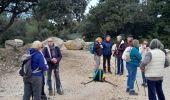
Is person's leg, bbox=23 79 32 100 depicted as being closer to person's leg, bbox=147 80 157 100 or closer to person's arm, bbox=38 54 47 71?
person's arm, bbox=38 54 47 71

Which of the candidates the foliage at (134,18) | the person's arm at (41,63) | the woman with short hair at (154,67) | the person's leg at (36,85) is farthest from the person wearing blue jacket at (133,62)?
the foliage at (134,18)

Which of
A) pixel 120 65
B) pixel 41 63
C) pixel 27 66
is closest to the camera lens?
pixel 27 66

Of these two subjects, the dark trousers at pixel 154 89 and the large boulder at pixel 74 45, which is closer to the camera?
the dark trousers at pixel 154 89

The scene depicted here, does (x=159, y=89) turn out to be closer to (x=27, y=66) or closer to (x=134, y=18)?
(x=27, y=66)

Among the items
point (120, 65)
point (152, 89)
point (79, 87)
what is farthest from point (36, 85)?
point (120, 65)

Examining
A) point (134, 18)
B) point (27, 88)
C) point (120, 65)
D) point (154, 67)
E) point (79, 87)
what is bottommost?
point (79, 87)

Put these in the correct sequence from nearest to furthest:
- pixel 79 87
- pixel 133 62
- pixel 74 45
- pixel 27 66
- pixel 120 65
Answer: pixel 27 66, pixel 133 62, pixel 79 87, pixel 120 65, pixel 74 45

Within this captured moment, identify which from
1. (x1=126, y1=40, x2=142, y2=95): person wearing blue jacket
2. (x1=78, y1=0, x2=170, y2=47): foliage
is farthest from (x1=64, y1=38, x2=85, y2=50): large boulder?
(x1=126, y1=40, x2=142, y2=95): person wearing blue jacket

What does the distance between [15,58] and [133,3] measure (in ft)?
85.2

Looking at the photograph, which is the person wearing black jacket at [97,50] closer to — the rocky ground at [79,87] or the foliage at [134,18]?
the rocky ground at [79,87]

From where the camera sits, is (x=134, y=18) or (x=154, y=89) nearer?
(x=154, y=89)

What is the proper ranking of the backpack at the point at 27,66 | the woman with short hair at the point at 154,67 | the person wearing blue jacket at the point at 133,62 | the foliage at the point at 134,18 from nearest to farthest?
the backpack at the point at 27,66 → the woman with short hair at the point at 154,67 → the person wearing blue jacket at the point at 133,62 → the foliage at the point at 134,18

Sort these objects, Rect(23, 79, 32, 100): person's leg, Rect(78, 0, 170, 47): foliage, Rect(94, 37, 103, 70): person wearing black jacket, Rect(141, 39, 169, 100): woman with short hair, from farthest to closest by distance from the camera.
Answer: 1. Rect(78, 0, 170, 47): foliage
2. Rect(94, 37, 103, 70): person wearing black jacket
3. Rect(141, 39, 169, 100): woman with short hair
4. Rect(23, 79, 32, 100): person's leg

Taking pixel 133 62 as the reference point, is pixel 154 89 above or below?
below
